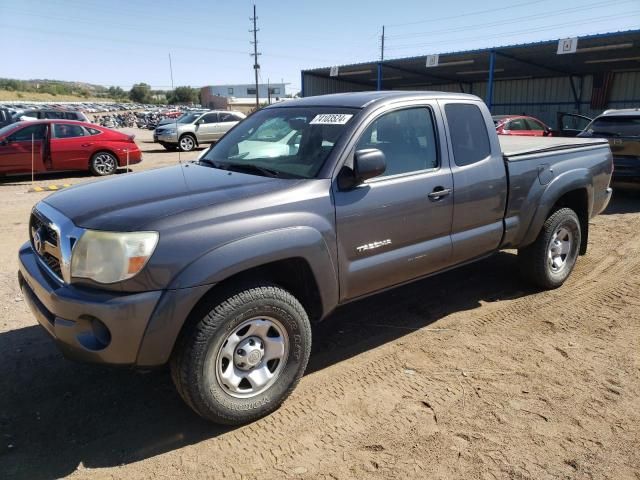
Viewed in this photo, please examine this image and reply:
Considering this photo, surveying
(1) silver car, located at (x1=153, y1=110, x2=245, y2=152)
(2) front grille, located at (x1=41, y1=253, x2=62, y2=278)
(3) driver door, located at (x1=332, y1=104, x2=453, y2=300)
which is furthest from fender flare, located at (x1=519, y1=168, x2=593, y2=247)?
(1) silver car, located at (x1=153, y1=110, x2=245, y2=152)

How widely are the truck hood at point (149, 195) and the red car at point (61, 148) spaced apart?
394 inches

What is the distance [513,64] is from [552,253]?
2098 centimetres

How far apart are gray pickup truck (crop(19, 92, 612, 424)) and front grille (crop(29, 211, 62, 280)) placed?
0.6 inches

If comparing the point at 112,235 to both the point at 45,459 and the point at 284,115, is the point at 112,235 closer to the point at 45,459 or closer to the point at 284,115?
the point at 45,459

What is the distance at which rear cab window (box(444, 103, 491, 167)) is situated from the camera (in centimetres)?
395

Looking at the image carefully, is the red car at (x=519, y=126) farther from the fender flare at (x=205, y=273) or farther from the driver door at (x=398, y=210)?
the fender flare at (x=205, y=273)

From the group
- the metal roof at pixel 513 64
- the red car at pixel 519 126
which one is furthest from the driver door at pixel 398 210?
the metal roof at pixel 513 64

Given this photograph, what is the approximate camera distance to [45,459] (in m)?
2.63

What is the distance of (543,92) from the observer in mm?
26672

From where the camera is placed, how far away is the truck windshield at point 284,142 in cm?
332

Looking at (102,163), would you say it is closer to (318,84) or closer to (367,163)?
(367,163)

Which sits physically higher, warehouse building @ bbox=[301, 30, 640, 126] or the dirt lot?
warehouse building @ bbox=[301, 30, 640, 126]

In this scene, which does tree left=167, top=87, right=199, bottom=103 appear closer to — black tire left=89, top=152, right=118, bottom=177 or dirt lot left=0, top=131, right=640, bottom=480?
black tire left=89, top=152, right=118, bottom=177

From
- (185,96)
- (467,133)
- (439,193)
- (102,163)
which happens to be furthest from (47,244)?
(185,96)
